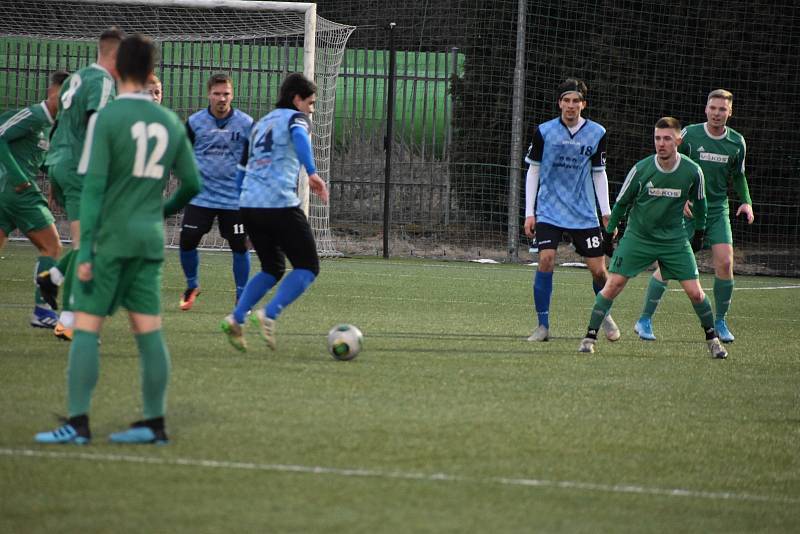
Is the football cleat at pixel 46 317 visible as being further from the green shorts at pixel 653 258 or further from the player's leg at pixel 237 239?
the green shorts at pixel 653 258

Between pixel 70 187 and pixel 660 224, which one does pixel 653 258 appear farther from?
pixel 70 187

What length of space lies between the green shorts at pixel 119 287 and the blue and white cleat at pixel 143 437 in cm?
54

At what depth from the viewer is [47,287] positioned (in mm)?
9219

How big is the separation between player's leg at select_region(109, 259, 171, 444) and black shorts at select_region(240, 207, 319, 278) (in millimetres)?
3168

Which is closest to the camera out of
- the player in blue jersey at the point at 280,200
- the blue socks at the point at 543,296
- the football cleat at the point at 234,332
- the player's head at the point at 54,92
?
the football cleat at the point at 234,332

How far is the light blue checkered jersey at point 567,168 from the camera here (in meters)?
10.6

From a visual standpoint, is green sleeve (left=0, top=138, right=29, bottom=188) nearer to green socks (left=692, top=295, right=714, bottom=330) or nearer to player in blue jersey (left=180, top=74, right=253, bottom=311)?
player in blue jersey (left=180, top=74, right=253, bottom=311)

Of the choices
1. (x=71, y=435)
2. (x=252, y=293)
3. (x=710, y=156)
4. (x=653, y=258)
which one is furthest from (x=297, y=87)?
(x=710, y=156)

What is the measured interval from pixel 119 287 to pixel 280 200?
3292mm

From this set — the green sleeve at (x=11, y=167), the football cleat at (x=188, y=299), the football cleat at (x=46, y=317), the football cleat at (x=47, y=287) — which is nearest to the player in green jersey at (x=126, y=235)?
the football cleat at (x=47, y=287)

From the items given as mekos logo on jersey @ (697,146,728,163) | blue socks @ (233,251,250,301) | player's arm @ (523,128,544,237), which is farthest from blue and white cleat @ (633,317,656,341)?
blue socks @ (233,251,250,301)

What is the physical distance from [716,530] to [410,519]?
1172 millimetres

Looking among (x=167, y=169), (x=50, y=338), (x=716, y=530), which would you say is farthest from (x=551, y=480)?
(x=50, y=338)

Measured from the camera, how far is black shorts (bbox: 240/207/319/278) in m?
8.82
